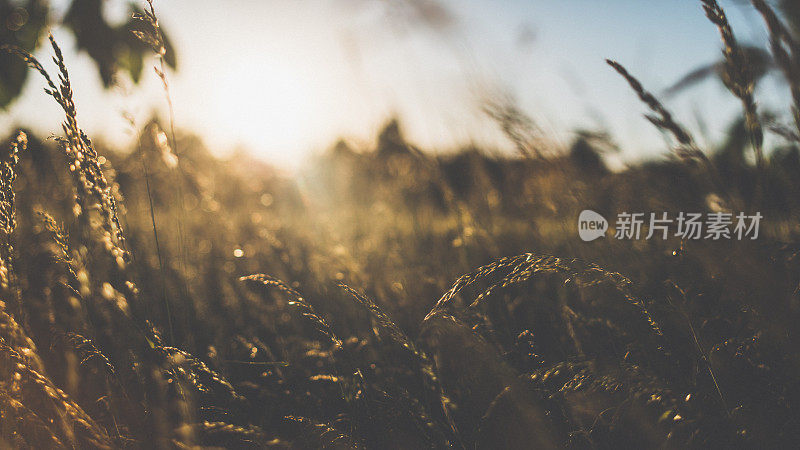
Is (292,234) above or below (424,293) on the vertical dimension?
above

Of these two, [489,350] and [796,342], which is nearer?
[796,342]

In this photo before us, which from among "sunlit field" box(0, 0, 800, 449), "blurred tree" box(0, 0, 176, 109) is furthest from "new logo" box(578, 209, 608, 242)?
"blurred tree" box(0, 0, 176, 109)

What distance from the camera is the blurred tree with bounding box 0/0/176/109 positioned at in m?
1.33

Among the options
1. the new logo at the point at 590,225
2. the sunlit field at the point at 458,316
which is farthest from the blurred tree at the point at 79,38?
the new logo at the point at 590,225

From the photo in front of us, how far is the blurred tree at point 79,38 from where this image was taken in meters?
1.33

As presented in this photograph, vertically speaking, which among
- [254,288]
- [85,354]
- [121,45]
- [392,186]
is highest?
[121,45]

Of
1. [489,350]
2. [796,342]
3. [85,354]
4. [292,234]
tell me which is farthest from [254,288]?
[796,342]

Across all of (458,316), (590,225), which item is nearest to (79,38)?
(458,316)

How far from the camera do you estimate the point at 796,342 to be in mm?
746

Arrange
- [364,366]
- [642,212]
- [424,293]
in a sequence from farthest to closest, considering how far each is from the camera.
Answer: [424,293]
[642,212]
[364,366]

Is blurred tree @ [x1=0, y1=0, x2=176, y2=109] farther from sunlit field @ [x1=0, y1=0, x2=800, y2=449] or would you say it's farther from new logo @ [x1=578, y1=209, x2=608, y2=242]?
new logo @ [x1=578, y1=209, x2=608, y2=242]

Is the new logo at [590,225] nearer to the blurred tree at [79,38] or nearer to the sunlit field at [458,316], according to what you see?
the sunlit field at [458,316]

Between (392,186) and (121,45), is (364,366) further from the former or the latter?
(392,186)

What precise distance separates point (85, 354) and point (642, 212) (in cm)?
166
